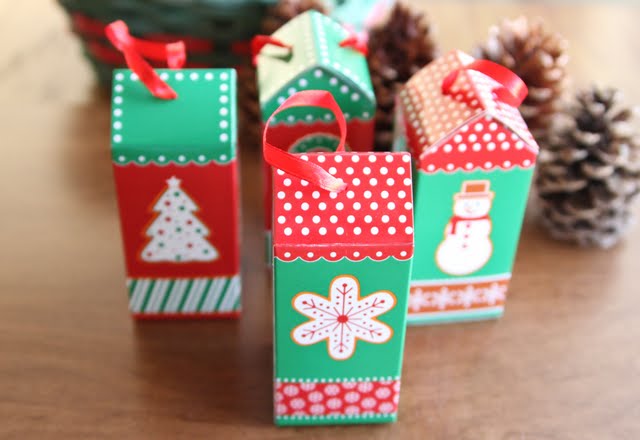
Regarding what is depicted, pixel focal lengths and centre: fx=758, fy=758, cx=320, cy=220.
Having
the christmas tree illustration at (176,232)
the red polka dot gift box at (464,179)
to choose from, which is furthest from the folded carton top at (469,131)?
the christmas tree illustration at (176,232)

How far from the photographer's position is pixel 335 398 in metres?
0.69

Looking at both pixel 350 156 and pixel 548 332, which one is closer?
pixel 350 156

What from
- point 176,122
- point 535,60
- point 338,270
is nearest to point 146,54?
point 176,122

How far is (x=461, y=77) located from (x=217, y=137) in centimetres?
24

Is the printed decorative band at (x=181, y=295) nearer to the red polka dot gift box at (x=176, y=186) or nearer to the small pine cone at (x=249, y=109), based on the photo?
the red polka dot gift box at (x=176, y=186)

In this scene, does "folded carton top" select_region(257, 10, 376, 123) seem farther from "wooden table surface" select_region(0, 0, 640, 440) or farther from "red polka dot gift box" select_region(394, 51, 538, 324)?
"wooden table surface" select_region(0, 0, 640, 440)

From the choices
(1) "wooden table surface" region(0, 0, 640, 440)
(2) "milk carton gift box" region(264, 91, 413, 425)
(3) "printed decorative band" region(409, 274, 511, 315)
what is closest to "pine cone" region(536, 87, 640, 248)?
(1) "wooden table surface" region(0, 0, 640, 440)

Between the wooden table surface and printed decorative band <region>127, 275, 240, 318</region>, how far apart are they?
0.02 m

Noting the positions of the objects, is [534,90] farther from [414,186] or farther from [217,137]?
[217,137]

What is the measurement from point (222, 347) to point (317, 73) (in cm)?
29

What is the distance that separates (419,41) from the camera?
96 cm

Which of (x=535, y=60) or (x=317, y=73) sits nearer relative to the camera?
(x=317, y=73)

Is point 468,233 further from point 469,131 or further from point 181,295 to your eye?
point 181,295

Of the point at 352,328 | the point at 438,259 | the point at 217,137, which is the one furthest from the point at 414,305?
the point at 217,137
